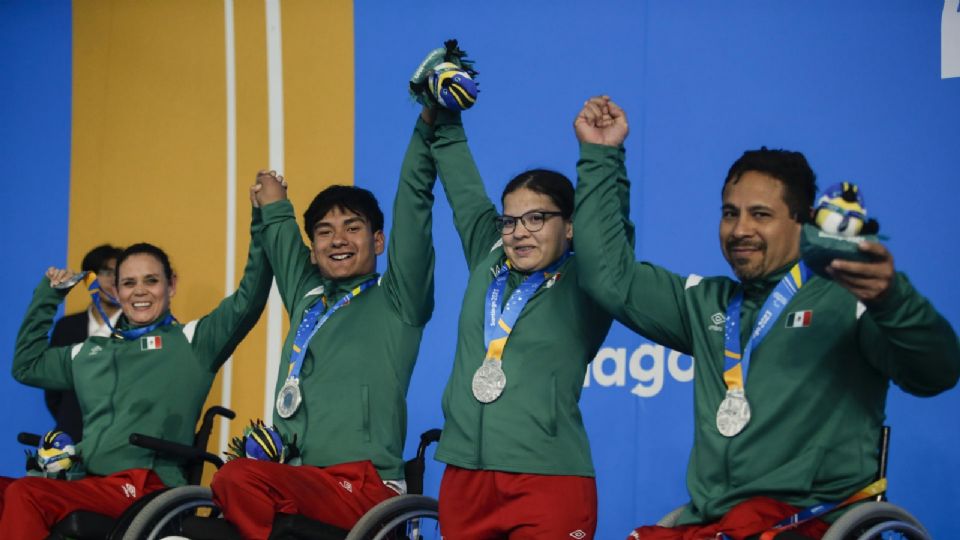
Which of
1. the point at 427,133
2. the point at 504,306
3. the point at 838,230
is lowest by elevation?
the point at 504,306

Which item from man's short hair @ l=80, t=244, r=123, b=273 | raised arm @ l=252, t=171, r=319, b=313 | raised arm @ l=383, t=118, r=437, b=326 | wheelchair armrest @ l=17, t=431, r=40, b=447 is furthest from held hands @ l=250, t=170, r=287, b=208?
man's short hair @ l=80, t=244, r=123, b=273

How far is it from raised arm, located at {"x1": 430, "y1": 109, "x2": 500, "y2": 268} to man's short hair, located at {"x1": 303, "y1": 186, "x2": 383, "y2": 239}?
40 centimetres

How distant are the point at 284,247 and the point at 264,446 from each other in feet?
2.21

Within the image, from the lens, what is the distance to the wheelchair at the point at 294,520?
2.75 m

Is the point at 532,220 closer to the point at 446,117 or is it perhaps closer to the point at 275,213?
the point at 446,117

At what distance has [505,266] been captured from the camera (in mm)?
2848

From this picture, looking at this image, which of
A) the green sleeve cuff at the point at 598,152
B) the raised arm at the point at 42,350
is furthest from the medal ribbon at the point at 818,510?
the raised arm at the point at 42,350

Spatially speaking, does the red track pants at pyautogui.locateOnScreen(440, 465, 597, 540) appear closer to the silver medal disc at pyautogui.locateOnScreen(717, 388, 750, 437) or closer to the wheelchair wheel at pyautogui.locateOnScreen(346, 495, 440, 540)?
the wheelchair wheel at pyautogui.locateOnScreen(346, 495, 440, 540)

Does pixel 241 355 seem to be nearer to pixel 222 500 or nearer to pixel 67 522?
pixel 67 522

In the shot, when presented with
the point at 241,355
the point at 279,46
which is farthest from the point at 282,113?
the point at 241,355

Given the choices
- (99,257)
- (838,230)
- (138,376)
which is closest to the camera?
(838,230)

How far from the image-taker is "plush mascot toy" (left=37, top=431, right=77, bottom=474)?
11.7ft

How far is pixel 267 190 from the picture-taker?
351cm

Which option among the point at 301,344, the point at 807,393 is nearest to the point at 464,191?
the point at 301,344
